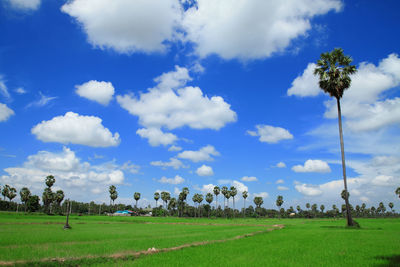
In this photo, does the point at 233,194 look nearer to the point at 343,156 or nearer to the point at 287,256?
the point at 343,156

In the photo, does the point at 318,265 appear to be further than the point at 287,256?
No

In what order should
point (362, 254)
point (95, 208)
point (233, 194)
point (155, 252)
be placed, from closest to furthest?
point (362, 254) → point (155, 252) → point (233, 194) → point (95, 208)

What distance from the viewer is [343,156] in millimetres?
45250

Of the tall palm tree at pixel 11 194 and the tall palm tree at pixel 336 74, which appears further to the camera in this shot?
the tall palm tree at pixel 11 194

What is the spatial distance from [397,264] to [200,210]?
178m

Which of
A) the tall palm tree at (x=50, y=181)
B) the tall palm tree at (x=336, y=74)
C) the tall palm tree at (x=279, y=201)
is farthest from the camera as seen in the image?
the tall palm tree at (x=279, y=201)

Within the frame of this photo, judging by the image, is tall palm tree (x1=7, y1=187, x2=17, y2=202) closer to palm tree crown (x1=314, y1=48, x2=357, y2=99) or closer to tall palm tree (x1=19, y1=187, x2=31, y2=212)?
tall palm tree (x1=19, y1=187, x2=31, y2=212)

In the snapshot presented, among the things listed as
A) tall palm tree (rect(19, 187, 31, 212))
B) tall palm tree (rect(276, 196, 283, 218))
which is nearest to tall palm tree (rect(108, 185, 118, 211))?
tall palm tree (rect(19, 187, 31, 212))

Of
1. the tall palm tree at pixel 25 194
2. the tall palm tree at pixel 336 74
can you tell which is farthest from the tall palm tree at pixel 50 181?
the tall palm tree at pixel 336 74

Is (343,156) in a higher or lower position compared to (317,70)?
lower

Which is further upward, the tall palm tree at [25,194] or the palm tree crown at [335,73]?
the palm tree crown at [335,73]

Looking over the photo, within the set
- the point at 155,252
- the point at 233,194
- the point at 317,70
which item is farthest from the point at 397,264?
the point at 233,194

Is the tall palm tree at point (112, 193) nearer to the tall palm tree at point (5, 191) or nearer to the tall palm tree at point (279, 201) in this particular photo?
the tall palm tree at point (5, 191)

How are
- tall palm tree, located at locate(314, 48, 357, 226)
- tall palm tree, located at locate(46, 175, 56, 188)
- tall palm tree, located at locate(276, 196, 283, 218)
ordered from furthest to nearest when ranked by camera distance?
1. tall palm tree, located at locate(276, 196, 283, 218)
2. tall palm tree, located at locate(46, 175, 56, 188)
3. tall palm tree, located at locate(314, 48, 357, 226)
